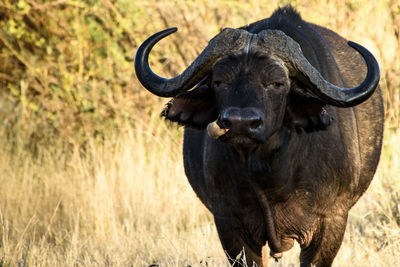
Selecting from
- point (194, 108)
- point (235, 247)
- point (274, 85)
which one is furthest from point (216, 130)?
point (235, 247)

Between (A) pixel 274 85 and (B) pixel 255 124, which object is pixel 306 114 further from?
(B) pixel 255 124

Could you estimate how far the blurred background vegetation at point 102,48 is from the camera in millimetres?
9477

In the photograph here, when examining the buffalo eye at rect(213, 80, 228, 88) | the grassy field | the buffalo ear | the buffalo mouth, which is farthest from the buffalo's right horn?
the grassy field

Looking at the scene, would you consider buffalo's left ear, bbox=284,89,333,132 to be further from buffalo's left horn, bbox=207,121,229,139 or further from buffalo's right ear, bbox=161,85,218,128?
buffalo's left horn, bbox=207,121,229,139

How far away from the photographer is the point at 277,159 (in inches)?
163

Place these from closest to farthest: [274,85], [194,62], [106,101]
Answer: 1. [274,85]
2. [194,62]
3. [106,101]

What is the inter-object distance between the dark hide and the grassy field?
2.56 metres

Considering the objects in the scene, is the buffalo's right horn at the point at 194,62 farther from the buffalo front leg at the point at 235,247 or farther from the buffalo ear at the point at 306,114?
the buffalo front leg at the point at 235,247

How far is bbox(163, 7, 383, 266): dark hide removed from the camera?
3838 millimetres

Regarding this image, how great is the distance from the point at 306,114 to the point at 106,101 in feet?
20.5

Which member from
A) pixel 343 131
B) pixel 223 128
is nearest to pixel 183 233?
pixel 343 131

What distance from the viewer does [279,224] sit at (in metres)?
4.32

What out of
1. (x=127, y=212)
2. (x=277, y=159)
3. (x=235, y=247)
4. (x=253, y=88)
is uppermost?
(x=253, y=88)

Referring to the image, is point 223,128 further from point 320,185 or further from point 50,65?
point 50,65
